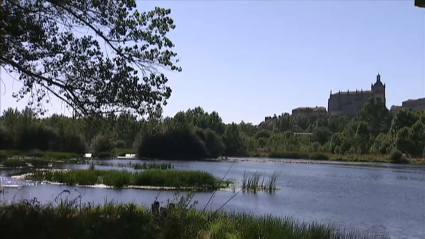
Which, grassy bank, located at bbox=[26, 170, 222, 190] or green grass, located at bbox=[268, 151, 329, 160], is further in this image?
green grass, located at bbox=[268, 151, 329, 160]

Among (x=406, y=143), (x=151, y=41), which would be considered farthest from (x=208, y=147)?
(x=151, y=41)

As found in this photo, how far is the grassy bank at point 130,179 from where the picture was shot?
93.5 feet

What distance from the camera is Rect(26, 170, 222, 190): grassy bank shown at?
93.5 ft

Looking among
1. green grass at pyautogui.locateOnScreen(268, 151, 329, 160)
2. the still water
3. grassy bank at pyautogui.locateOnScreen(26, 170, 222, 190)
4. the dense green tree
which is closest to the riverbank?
green grass at pyautogui.locateOnScreen(268, 151, 329, 160)

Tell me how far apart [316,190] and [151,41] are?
24.4 meters

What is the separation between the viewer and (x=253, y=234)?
12141mm

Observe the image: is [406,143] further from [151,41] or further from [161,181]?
[151,41]

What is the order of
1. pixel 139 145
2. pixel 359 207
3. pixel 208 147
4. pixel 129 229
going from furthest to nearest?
pixel 208 147 → pixel 139 145 → pixel 359 207 → pixel 129 229

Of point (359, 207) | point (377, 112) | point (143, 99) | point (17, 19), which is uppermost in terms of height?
point (377, 112)

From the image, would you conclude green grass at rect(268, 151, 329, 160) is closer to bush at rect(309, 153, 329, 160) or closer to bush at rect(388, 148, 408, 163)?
bush at rect(309, 153, 329, 160)

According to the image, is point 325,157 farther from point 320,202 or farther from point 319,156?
point 320,202

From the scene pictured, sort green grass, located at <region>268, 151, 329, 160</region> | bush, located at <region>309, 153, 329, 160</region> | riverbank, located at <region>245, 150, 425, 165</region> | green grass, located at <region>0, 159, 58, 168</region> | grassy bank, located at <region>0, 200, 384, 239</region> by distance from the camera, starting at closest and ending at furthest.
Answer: grassy bank, located at <region>0, 200, 384, 239</region>
green grass, located at <region>0, 159, 58, 168</region>
riverbank, located at <region>245, 150, 425, 165</region>
bush, located at <region>309, 153, 329, 160</region>
green grass, located at <region>268, 151, 329, 160</region>

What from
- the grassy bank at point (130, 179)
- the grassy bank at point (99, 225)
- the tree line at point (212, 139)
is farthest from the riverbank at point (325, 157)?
the grassy bank at point (99, 225)

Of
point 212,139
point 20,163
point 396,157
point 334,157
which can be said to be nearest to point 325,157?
point 334,157
